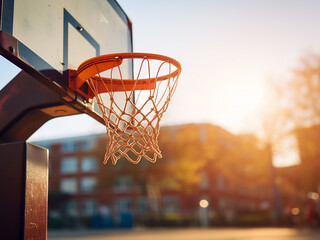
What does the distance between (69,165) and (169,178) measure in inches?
887

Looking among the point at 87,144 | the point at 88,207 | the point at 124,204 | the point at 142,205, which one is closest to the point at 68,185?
the point at 88,207

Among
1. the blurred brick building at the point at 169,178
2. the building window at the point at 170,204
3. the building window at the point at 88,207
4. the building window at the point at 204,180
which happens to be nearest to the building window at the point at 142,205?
the blurred brick building at the point at 169,178

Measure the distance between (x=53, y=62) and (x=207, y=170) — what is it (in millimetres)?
40220

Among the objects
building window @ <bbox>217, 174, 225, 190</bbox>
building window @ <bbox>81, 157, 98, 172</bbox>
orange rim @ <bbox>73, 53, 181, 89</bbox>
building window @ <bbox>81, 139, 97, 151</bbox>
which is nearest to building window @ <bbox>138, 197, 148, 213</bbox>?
building window @ <bbox>81, 157, 98, 172</bbox>

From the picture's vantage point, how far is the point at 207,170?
42.1 metres

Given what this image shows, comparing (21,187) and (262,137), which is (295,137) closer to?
(262,137)

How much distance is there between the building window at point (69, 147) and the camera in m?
48.4

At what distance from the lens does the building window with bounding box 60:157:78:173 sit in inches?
1880

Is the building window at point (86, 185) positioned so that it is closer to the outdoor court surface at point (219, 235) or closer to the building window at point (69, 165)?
the building window at point (69, 165)

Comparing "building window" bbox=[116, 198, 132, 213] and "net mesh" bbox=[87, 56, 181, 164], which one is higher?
"net mesh" bbox=[87, 56, 181, 164]

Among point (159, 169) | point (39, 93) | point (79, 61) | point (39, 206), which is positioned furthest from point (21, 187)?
point (159, 169)

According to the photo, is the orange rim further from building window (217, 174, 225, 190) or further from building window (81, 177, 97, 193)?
building window (81, 177, 97, 193)

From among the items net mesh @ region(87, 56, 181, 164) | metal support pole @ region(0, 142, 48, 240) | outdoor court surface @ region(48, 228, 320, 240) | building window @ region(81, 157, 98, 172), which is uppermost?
building window @ region(81, 157, 98, 172)

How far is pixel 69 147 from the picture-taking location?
1921 inches
